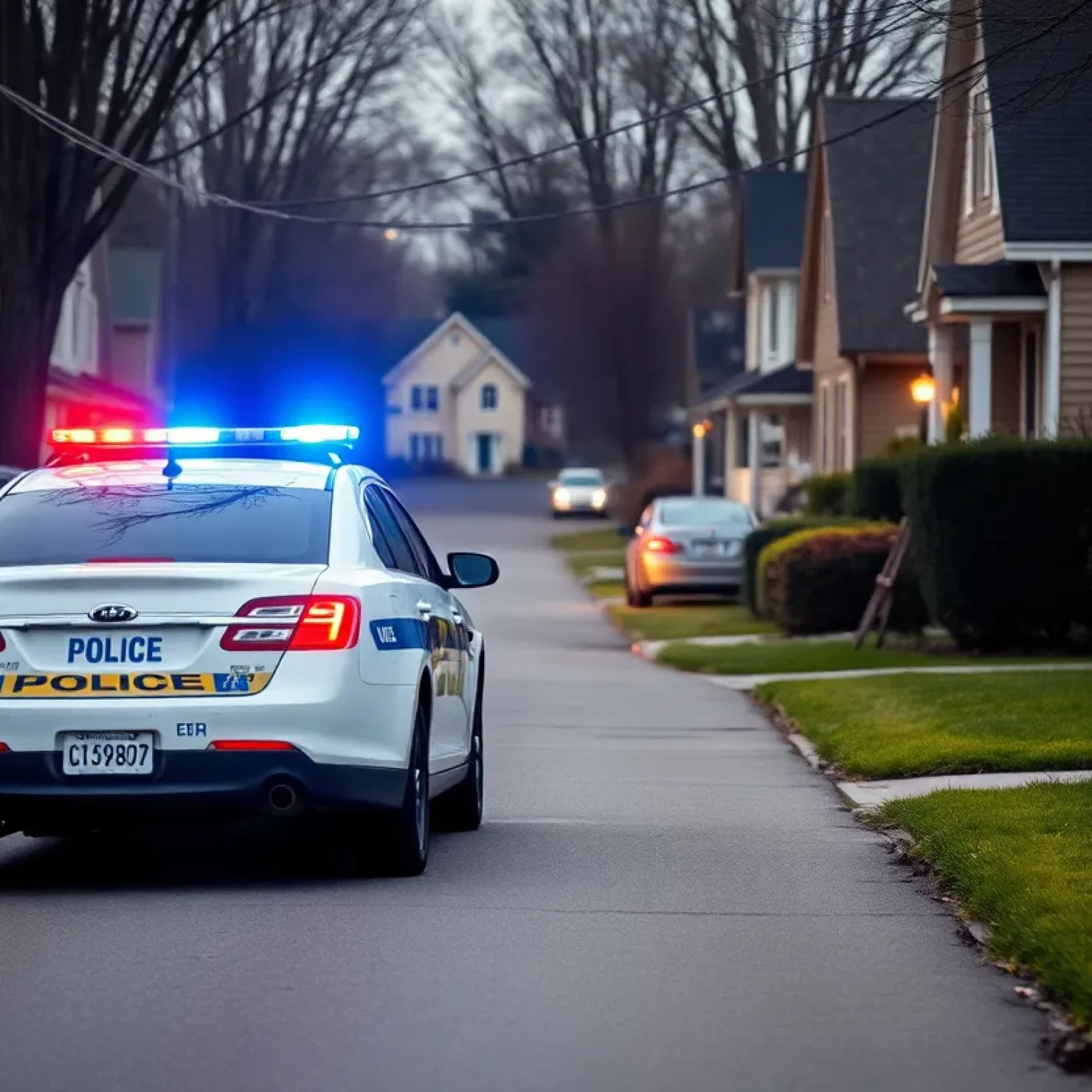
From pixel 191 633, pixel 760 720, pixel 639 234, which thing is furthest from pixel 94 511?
pixel 639 234

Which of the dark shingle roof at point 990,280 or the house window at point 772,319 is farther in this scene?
the house window at point 772,319

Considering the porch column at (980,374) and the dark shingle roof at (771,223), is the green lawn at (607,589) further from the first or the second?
the dark shingle roof at (771,223)

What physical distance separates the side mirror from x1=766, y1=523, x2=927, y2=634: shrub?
46.5 feet

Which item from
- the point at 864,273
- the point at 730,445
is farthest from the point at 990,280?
the point at 730,445

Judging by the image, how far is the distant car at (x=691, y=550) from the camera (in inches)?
1259

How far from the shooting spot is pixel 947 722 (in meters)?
15.0

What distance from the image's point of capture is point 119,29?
80.7ft

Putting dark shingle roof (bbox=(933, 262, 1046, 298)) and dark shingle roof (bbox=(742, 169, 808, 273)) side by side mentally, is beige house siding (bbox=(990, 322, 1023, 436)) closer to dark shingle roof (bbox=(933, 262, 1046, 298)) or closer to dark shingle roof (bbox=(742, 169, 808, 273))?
dark shingle roof (bbox=(933, 262, 1046, 298))

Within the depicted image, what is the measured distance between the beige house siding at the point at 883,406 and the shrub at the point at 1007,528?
62.5ft

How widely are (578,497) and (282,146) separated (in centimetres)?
1752

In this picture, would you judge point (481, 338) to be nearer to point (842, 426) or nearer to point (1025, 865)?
point (842, 426)

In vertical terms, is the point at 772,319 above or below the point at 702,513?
above

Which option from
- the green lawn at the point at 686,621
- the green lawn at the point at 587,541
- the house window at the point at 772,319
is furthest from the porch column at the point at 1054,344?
the green lawn at the point at 587,541

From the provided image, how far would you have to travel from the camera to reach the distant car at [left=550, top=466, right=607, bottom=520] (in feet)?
227
